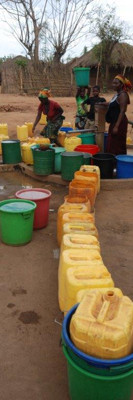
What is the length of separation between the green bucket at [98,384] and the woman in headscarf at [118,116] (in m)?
4.07

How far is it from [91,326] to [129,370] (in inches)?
9.3

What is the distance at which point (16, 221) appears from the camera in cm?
313

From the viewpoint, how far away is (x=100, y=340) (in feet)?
4.54

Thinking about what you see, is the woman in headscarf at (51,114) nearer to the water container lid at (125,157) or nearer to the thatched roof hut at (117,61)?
the water container lid at (125,157)

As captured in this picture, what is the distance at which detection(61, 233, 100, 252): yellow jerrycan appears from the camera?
7.71 ft

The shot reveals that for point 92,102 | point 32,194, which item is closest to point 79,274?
point 32,194

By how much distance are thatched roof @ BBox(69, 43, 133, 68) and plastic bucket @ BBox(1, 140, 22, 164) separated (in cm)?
1831

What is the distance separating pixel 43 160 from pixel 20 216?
211 cm

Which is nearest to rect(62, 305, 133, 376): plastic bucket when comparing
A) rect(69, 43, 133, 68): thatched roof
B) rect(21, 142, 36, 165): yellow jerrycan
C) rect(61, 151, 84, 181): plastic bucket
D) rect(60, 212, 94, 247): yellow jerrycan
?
rect(60, 212, 94, 247): yellow jerrycan

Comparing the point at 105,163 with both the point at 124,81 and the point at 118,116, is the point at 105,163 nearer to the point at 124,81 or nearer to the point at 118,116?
the point at 118,116

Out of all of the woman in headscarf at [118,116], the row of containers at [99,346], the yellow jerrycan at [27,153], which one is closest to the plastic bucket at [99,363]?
the row of containers at [99,346]

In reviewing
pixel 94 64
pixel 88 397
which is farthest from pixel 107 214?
pixel 94 64

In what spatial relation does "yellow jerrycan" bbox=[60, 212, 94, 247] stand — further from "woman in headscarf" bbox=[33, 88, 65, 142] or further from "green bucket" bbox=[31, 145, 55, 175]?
"woman in headscarf" bbox=[33, 88, 65, 142]

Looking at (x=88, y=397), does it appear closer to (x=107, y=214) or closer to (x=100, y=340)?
(x=100, y=340)
